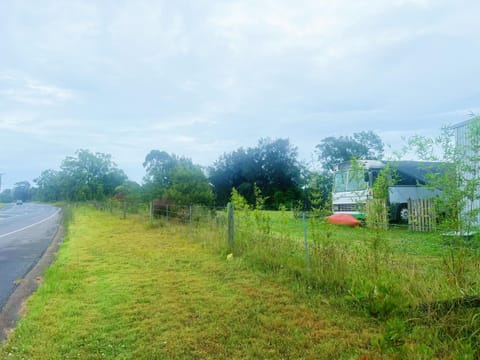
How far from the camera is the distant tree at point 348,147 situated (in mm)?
41969

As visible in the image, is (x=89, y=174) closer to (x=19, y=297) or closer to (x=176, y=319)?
(x=19, y=297)

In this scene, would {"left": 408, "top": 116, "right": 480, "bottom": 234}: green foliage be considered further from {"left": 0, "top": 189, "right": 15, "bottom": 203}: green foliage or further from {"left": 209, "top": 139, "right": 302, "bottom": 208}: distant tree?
{"left": 0, "top": 189, "right": 15, "bottom": 203}: green foliage

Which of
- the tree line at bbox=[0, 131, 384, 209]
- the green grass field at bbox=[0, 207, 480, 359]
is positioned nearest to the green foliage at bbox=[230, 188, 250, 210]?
the green grass field at bbox=[0, 207, 480, 359]

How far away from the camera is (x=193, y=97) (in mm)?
16812

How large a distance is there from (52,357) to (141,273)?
289 cm

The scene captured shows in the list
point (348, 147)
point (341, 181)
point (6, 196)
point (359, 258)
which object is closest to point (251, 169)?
point (348, 147)

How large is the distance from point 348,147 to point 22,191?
366 feet

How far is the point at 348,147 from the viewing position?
42.2 meters

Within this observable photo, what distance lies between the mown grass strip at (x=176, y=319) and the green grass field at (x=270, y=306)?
16mm

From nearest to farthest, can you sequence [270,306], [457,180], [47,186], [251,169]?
[457,180], [270,306], [251,169], [47,186]

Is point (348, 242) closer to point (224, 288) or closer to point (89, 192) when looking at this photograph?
point (224, 288)

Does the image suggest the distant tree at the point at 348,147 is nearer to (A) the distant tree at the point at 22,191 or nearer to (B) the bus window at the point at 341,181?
(B) the bus window at the point at 341,181

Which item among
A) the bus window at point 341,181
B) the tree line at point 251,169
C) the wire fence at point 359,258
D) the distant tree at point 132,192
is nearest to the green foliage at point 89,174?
the tree line at point 251,169

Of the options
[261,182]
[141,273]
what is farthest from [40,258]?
[261,182]
